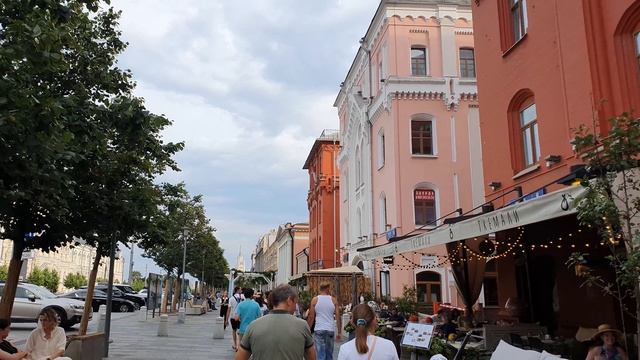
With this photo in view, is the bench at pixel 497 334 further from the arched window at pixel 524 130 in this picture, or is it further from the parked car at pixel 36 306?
the parked car at pixel 36 306

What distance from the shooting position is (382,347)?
4754 millimetres

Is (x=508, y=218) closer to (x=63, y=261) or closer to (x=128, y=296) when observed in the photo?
(x=128, y=296)

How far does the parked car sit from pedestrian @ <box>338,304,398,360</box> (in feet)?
60.2

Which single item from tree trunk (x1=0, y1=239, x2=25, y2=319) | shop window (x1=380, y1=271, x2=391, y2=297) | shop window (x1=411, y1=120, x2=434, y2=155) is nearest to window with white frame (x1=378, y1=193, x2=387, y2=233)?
shop window (x1=380, y1=271, x2=391, y2=297)

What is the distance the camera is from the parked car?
21.0m

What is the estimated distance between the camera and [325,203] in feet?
157

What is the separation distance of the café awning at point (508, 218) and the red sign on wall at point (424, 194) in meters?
13.8

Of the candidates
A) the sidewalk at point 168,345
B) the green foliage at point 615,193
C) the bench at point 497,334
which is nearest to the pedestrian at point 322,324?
the bench at point 497,334

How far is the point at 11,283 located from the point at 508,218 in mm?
8061

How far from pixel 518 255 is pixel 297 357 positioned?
1138 centimetres

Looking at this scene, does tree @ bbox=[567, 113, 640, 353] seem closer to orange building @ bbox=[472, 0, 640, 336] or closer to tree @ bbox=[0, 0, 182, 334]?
orange building @ bbox=[472, 0, 640, 336]

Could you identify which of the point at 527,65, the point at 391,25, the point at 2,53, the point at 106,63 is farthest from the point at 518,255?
the point at 391,25

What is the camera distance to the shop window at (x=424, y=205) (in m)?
26.5

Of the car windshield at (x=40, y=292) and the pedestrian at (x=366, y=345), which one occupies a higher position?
the car windshield at (x=40, y=292)
